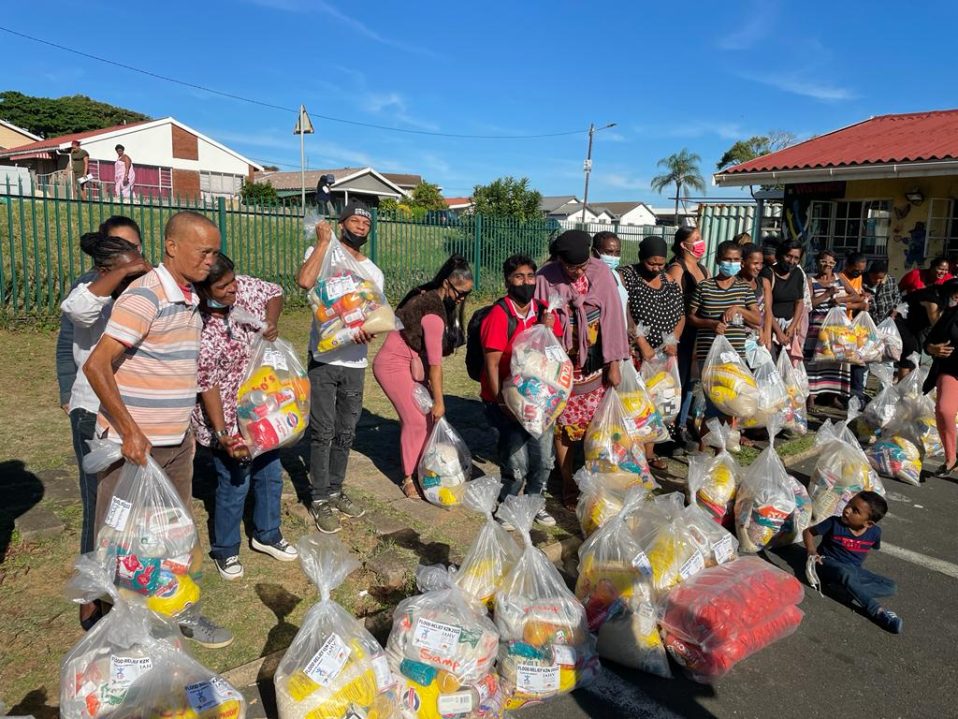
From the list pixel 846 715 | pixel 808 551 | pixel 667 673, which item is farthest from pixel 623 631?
pixel 808 551

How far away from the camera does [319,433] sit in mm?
3861

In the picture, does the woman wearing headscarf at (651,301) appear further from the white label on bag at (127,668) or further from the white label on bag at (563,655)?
the white label on bag at (127,668)

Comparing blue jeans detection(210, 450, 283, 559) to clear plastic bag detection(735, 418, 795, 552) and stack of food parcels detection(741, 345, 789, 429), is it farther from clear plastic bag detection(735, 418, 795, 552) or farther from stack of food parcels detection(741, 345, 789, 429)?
stack of food parcels detection(741, 345, 789, 429)

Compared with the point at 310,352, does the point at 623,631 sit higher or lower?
lower

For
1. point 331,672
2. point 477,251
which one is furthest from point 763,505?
point 477,251

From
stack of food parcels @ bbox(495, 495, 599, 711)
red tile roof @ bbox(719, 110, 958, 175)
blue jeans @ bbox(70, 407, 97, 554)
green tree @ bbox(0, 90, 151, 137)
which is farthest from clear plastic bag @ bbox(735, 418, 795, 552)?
green tree @ bbox(0, 90, 151, 137)

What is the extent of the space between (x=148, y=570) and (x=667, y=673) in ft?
6.89

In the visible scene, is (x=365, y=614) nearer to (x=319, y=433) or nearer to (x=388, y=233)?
(x=319, y=433)

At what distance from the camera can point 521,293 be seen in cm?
398

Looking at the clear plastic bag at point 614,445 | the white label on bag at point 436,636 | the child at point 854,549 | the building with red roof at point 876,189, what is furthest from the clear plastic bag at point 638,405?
the building with red roof at point 876,189

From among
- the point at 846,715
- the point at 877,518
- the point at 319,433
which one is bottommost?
the point at 846,715

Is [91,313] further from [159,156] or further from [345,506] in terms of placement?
[159,156]

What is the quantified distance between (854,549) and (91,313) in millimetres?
3798

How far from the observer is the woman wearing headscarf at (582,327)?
4.18 m
